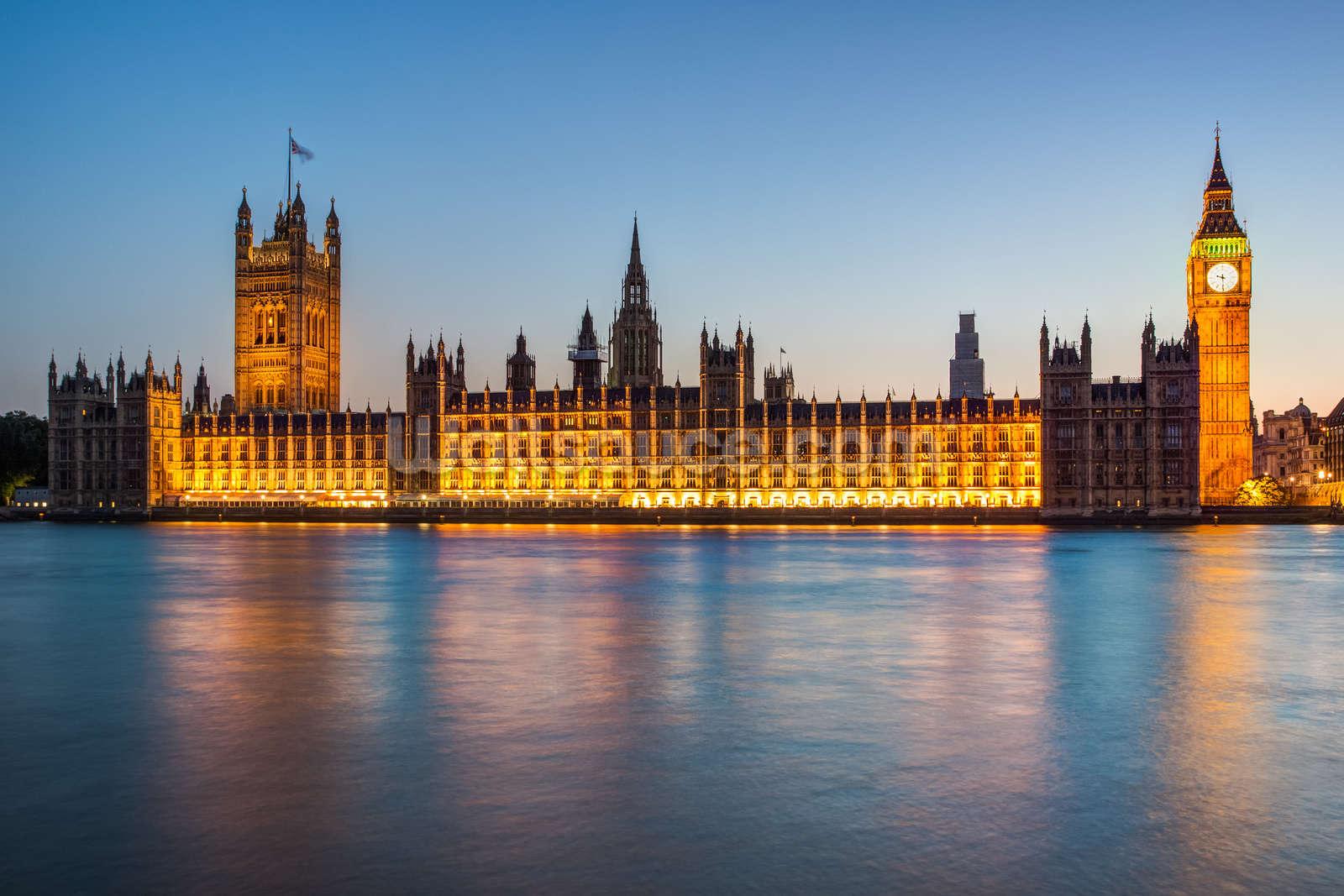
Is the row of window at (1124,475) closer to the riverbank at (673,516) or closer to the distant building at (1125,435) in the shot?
the distant building at (1125,435)

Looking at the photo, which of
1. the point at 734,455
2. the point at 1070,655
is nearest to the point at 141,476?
the point at 734,455

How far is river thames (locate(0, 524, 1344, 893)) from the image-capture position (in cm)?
1188

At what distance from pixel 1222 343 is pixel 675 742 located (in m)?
127

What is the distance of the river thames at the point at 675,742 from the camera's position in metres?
11.9

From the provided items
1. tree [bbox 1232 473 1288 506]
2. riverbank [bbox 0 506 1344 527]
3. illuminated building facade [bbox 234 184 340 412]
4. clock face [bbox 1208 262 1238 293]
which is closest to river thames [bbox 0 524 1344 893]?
riverbank [bbox 0 506 1344 527]

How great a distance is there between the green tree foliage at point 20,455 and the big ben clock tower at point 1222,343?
12682cm

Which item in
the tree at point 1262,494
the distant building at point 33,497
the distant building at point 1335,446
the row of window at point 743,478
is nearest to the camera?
the row of window at point 743,478

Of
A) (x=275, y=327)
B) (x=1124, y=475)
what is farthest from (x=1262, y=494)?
(x=275, y=327)

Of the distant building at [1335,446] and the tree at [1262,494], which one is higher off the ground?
the distant building at [1335,446]

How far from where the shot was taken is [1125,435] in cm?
10956

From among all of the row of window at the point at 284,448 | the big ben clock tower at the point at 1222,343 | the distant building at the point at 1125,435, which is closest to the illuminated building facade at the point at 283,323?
the row of window at the point at 284,448

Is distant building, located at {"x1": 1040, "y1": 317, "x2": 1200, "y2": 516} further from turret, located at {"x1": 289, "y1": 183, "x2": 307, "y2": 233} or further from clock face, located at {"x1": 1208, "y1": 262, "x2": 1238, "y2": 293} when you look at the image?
turret, located at {"x1": 289, "y1": 183, "x2": 307, "y2": 233}

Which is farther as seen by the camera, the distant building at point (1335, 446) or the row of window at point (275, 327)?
the row of window at point (275, 327)

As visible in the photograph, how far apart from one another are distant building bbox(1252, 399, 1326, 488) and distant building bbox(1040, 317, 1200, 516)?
162 ft
